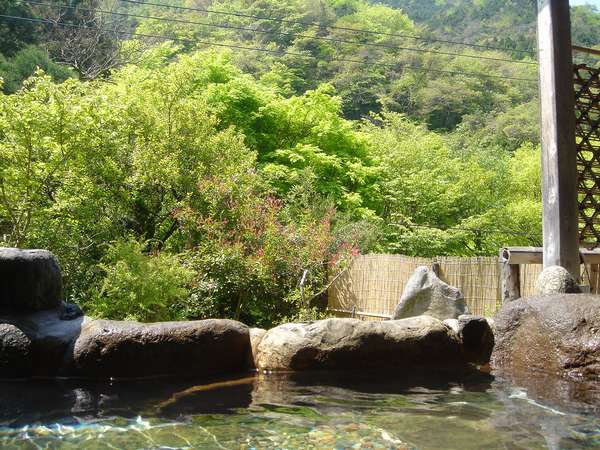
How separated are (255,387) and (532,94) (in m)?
30.5

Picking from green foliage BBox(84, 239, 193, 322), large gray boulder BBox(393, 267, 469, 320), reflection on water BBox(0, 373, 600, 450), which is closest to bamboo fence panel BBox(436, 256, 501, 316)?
large gray boulder BBox(393, 267, 469, 320)

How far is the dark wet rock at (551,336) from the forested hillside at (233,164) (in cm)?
416

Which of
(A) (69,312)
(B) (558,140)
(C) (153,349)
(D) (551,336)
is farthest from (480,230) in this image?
(A) (69,312)

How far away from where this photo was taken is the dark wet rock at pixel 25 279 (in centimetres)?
671

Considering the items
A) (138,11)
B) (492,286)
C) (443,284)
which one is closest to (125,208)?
(443,284)

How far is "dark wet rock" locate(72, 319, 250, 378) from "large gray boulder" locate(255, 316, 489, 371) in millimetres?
514

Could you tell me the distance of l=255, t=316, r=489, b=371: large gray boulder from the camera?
686 centimetres

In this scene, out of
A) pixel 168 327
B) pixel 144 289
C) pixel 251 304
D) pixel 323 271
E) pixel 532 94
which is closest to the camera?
pixel 168 327

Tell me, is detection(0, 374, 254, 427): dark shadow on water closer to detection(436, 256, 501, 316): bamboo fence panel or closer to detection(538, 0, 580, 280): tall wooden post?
detection(538, 0, 580, 280): tall wooden post

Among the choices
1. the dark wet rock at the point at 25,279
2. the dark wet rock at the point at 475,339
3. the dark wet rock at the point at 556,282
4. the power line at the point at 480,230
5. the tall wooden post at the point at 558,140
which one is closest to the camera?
the dark wet rock at the point at 25,279

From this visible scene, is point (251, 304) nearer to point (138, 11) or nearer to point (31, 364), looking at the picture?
point (31, 364)

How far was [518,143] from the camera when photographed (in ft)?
92.5

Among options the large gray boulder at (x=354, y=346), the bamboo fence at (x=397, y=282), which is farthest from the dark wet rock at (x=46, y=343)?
the bamboo fence at (x=397, y=282)

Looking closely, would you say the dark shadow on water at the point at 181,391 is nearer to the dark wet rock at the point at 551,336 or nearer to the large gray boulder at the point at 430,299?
the dark wet rock at the point at 551,336
